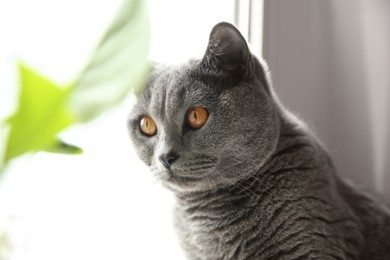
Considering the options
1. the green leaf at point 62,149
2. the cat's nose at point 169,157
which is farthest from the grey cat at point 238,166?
the green leaf at point 62,149

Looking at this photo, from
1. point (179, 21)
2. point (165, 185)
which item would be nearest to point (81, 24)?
point (179, 21)

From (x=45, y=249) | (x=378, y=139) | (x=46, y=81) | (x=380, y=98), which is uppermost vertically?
(x=380, y=98)

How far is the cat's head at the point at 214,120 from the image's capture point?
3.32 feet

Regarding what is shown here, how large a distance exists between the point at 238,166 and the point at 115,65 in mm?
689

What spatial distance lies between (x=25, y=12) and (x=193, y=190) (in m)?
0.51

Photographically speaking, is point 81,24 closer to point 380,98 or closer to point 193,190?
point 193,190

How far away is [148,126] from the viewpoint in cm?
112

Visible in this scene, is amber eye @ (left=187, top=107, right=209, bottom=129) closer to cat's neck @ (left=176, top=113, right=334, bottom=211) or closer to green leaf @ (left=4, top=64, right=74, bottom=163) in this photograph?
cat's neck @ (left=176, top=113, right=334, bottom=211)

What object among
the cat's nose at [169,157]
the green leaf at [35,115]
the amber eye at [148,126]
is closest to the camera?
the green leaf at [35,115]

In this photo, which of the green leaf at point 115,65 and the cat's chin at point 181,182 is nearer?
the green leaf at point 115,65

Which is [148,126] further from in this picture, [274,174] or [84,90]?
[84,90]

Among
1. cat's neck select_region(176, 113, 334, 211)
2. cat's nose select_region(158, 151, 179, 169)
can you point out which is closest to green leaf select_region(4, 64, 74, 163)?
cat's nose select_region(158, 151, 179, 169)

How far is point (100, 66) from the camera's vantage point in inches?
15.3

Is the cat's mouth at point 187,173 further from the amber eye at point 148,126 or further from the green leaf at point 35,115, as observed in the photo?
the green leaf at point 35,115
